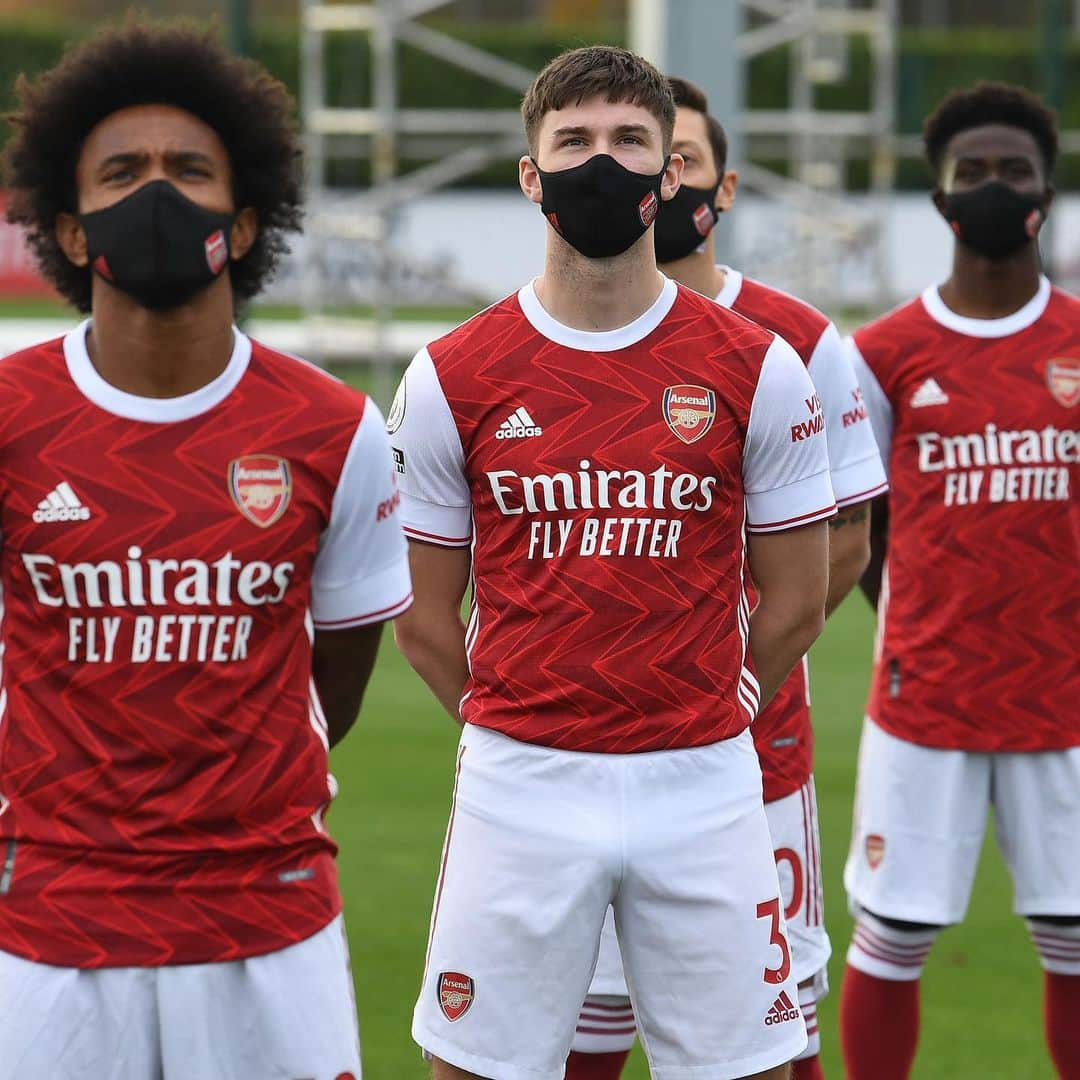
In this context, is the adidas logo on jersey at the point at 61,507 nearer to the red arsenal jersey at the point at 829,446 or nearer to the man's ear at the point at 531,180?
the man's ear at the point at 531,180

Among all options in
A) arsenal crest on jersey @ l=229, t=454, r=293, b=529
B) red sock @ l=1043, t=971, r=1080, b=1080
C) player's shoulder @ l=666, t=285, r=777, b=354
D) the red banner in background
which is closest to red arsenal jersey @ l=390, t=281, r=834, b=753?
player's shoulder @ l=666, t=285, r=777, b=354

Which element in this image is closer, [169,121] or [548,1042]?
[169,121]

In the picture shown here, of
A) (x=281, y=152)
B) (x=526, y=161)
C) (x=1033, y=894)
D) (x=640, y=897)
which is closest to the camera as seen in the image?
(x=281, y=152)

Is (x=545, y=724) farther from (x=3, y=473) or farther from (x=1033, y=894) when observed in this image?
(x=1033, y=894)

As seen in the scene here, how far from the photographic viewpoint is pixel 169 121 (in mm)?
3133

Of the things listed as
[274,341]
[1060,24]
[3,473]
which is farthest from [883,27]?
[3,473]

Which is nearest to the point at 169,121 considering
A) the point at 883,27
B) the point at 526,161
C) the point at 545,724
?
the point at 526,161

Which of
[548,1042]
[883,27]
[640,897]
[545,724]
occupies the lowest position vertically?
[883,27]

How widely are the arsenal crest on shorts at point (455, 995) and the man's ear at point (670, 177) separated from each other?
1.43m

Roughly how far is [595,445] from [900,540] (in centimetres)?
164

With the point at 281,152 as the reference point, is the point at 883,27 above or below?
below

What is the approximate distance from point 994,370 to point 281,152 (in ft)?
7.59

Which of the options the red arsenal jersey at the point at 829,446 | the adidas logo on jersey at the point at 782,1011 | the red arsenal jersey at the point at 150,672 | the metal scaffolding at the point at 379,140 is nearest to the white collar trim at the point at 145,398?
the red arsenal jersey at the point at 150,672

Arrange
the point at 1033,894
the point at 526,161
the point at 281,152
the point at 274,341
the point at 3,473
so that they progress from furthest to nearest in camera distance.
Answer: the point at 274,341 < the point at 1033,894 < the point at 526,161 < the point at 281,152 < the point at 3,473
